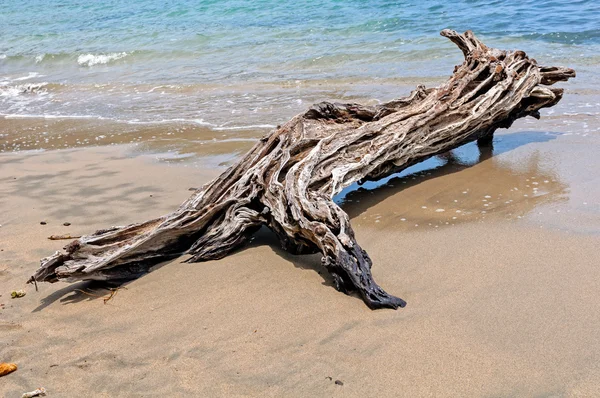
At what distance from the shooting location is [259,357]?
3.14m

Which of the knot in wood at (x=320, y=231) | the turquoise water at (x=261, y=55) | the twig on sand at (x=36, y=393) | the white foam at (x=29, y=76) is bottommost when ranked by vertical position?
the white foam at (x=29, y=76)

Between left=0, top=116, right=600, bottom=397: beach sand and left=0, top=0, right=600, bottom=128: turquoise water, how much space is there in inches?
159

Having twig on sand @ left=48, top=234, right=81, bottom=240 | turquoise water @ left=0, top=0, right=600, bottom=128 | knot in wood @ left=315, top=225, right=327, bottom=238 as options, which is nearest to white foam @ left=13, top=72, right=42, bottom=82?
turquoise water @ left=0, top=0, right=600, bottom=128

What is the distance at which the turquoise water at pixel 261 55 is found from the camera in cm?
1032

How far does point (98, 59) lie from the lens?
16172 millimetres

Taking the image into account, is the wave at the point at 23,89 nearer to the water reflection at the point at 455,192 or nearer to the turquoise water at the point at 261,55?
the turquoise water at the point at 261,55

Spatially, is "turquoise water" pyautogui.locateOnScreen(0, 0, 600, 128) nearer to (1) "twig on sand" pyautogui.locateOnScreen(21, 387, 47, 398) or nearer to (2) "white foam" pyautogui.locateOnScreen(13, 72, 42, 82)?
(2) "white foam" pyautogui.locateOnScreen(13, 72, 42, 82)

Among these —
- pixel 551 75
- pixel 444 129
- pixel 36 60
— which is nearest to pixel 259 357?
pixel 444 129

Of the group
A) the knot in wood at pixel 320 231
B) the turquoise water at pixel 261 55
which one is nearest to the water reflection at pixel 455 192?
the knot in wood at pixel 320 231

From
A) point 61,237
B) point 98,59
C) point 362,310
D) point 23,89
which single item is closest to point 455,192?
point 362,310

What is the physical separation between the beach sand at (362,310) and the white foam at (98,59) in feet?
37.0

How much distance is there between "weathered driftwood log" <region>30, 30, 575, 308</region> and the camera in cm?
388

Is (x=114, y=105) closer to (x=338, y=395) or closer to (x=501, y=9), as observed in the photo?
(x=338, y=395)

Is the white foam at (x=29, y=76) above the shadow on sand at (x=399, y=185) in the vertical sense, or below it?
below
